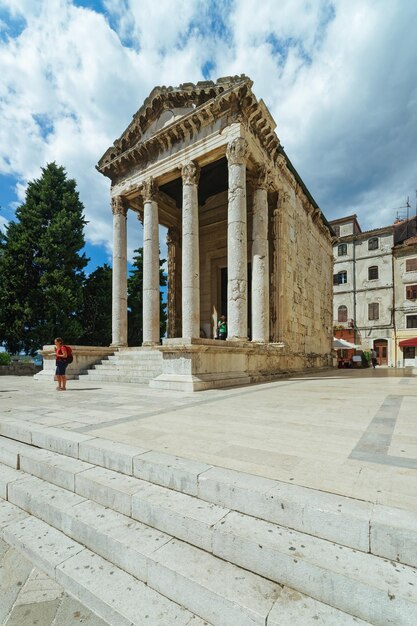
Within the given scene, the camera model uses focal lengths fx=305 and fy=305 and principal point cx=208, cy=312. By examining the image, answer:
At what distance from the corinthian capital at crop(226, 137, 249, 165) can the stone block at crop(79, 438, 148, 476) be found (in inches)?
388

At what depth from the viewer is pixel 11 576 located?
6.75 ft

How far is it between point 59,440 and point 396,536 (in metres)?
3.10

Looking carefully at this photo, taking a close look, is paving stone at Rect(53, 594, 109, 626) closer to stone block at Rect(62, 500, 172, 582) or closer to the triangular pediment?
stone block at Rect(62, 500, 172, 582)

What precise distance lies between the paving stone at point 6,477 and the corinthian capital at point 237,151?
1021 centimetres

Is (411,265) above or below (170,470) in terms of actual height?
above

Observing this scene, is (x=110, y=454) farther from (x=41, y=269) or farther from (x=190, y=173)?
(x=41, y=269)

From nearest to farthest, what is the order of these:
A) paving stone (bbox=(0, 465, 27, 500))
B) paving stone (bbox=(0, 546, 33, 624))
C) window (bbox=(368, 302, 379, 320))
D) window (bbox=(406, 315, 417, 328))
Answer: paving stone (bbox=(0, 546, 33, 624)) → paving stone (bbox=(0, 465, 27, 500)) → window (bbox=(406, 315, 417, 328)) → window (bbox=(368, 302, 379, 320))

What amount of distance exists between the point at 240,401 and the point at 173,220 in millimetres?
13758

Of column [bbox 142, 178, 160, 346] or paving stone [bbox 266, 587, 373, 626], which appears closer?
paving stone [bbox 266, 587, 373, 626]

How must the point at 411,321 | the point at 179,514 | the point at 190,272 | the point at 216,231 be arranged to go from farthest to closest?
the point at 411,321, the point at 216,231, the point at 190,272, the point at 179,514

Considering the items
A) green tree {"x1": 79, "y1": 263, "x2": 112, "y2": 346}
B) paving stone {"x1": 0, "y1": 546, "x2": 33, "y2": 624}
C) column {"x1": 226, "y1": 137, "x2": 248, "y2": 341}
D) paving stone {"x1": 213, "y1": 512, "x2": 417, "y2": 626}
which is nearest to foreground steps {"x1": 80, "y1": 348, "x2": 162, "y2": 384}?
column {"x1": 226, "y1": 137, "x2": 248, "y2": 341}

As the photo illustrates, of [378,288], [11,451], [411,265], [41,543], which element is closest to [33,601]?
[41,543]

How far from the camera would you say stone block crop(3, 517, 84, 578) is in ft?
6.98

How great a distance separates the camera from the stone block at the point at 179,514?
1.96m
